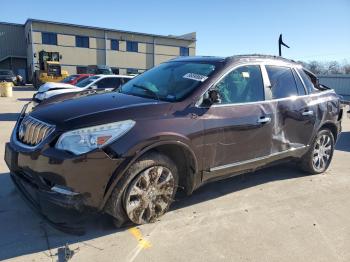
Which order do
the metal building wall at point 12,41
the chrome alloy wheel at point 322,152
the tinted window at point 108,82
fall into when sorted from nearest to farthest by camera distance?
the chrome alloy wheel at point 322,152
the tinted window at point 108,82
the metal building wall at point 12,41

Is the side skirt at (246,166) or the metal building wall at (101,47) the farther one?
the metal building wall at (101,47)

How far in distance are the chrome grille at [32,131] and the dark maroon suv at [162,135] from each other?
1 cm

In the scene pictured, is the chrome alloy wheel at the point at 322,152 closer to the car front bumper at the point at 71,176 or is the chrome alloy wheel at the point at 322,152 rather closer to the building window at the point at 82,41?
the car front bumper at the point at 71,176

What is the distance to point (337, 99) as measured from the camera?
5938 millimetres

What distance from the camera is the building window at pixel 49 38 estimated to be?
40969 millimetres

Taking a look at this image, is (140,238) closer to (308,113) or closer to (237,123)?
(237,123)

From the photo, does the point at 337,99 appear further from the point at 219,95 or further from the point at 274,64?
the point at 219,95

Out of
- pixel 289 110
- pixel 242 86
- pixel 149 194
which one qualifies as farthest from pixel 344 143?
pixel 149 194

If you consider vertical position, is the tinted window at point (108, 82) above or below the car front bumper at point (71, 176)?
above

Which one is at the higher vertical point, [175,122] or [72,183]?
[175,122]

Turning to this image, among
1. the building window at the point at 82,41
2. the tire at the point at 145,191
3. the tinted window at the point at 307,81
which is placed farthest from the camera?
the building window at the point at 82,41

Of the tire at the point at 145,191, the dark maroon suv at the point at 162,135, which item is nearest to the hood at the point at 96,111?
the dark maroon suv at the point at 162,135

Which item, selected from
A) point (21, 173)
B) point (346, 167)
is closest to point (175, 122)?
point (21, 173)

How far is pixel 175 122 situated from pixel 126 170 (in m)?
0.72
